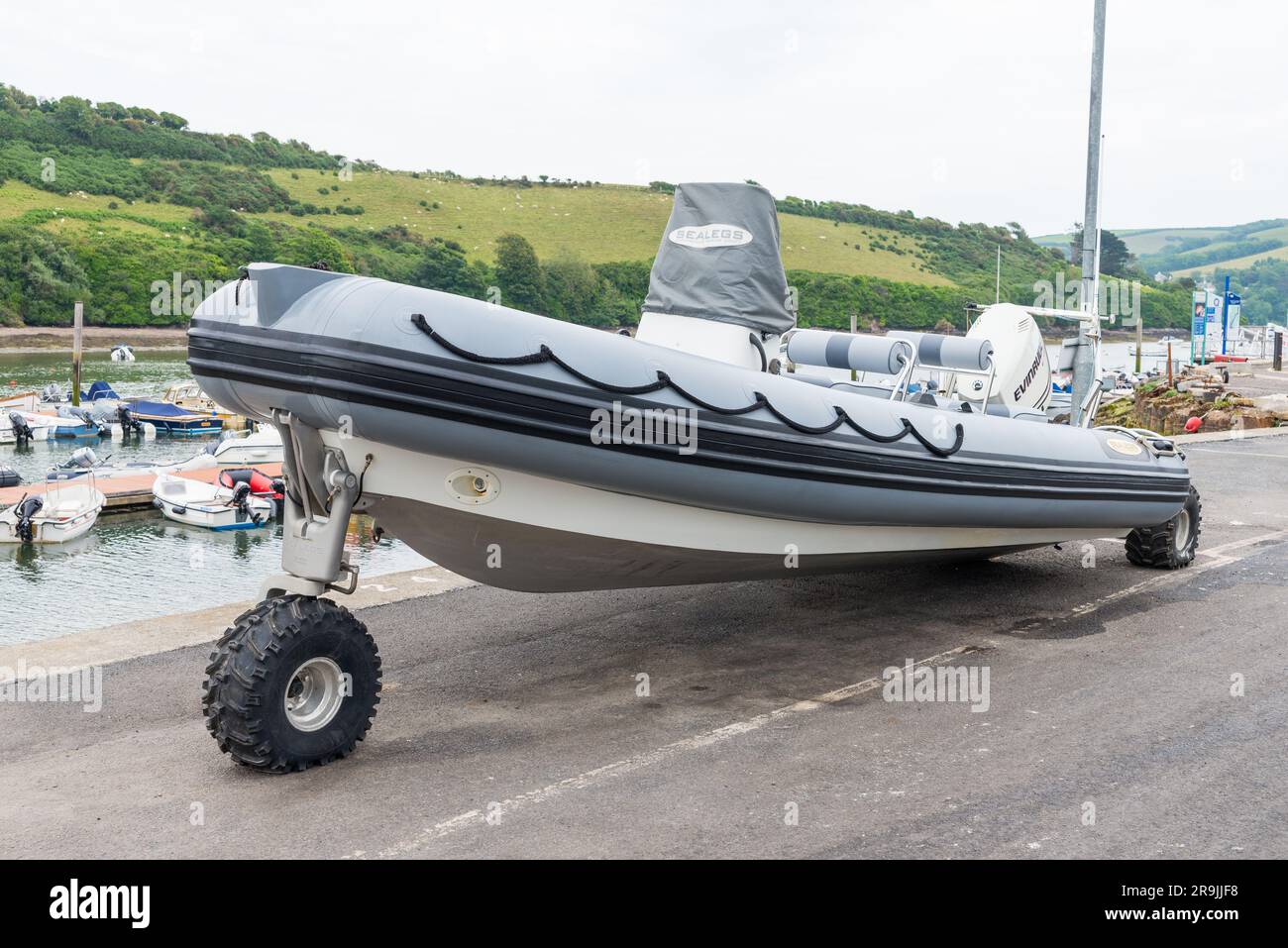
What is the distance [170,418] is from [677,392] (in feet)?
116

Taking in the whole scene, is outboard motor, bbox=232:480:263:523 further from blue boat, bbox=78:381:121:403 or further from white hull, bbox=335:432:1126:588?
white hull, bbox=335:432:1126:588

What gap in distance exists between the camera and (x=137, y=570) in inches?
741

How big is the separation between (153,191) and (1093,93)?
305 ft

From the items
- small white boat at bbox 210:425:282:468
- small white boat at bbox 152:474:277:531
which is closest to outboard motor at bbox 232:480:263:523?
small white boat at bbox 152:474:277:531

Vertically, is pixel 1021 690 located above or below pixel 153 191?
below

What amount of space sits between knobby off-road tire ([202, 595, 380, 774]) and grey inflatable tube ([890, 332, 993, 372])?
16.9 ft

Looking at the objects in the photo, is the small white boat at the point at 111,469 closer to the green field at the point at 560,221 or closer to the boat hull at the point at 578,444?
the boat hull at the point at 578,444

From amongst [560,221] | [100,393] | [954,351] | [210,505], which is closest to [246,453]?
[210,505]

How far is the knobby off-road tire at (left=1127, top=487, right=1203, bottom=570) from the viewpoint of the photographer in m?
8.32

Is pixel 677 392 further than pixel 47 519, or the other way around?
pixel 47 519

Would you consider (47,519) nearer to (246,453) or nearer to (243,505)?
(243,505)
